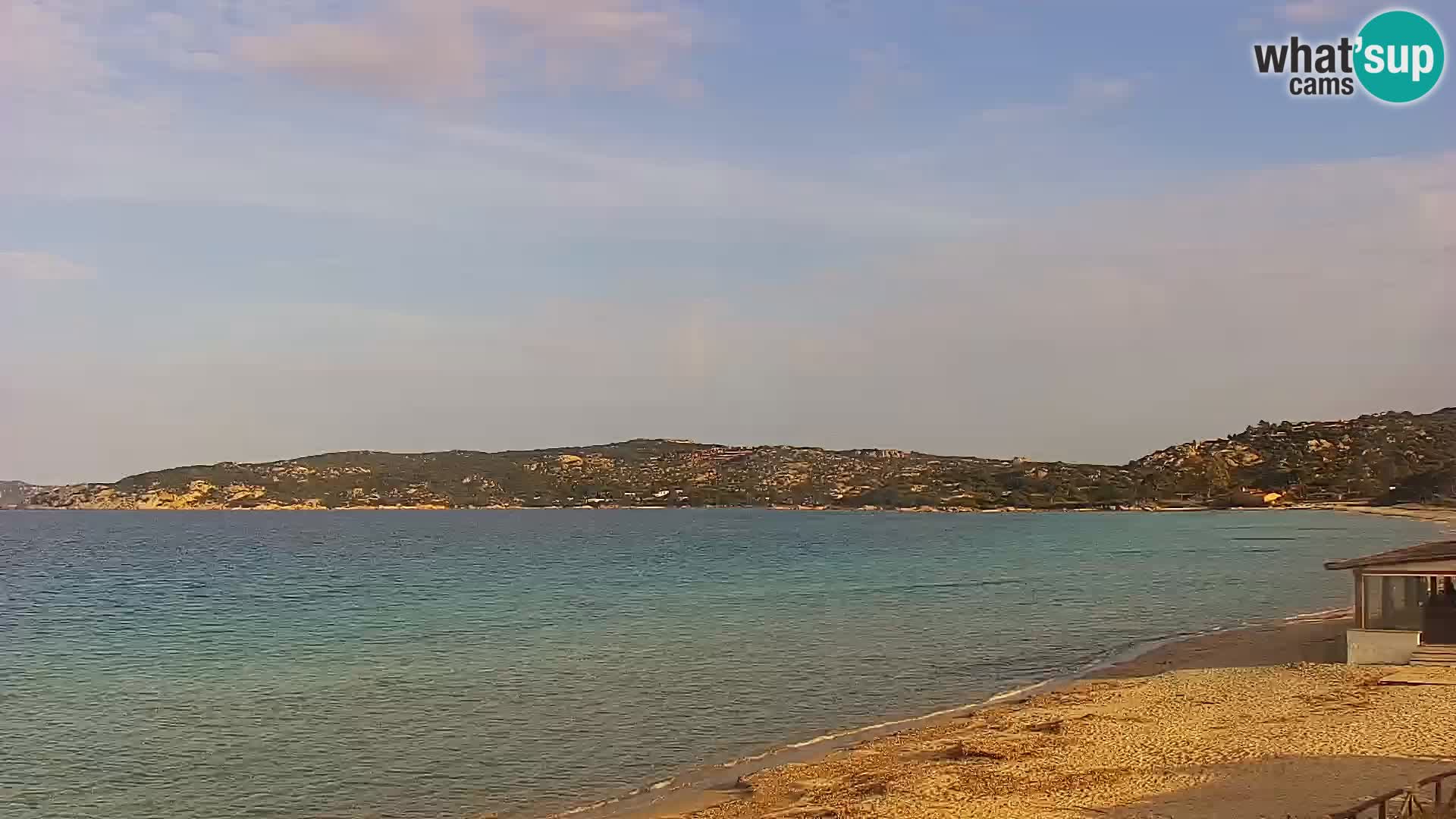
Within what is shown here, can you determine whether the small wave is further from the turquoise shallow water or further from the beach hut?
the beach hut

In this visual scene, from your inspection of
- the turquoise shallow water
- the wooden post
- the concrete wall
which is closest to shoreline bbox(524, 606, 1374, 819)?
the turquoise shallow water

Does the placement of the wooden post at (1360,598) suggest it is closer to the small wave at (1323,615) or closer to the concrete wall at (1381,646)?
the concrete wall at (1381,646)

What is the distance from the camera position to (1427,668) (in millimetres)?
22547

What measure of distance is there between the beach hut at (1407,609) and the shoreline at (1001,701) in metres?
1.41

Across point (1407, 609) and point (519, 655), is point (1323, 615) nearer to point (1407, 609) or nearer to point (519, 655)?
point (1407, 609)

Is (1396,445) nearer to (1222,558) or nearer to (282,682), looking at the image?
(1222,558)

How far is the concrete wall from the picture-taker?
23.4 meters

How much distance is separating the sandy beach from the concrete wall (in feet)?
1.16

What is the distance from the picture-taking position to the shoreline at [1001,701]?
1727 centimetres

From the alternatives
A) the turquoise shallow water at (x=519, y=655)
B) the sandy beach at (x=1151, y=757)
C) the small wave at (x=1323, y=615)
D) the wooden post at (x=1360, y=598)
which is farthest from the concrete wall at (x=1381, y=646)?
the small wave at (x=1323, y=615)

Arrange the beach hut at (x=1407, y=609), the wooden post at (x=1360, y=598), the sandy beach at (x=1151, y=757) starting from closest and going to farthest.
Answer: the sandy beach at (x=1151, y=757) → the beach hut at (x=1407, y=609) → the wooden post at (x=1360, y=598)

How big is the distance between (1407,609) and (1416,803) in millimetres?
14724

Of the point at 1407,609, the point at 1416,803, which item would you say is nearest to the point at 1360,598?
the point at 1407,609

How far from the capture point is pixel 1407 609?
2491 centimetres
